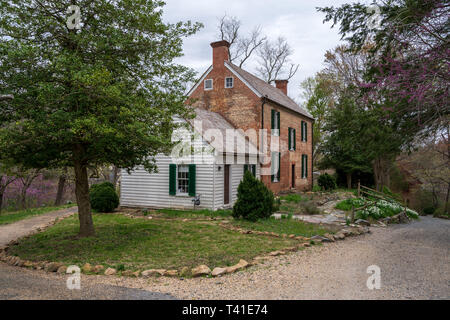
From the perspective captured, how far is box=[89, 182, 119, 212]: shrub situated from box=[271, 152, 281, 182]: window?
30.9 ft

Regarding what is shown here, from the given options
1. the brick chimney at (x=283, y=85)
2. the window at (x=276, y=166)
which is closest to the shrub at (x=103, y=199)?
the window at (x=276, y=166)

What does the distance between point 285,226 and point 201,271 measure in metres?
5.01

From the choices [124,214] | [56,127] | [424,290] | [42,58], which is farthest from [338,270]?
[124,214]

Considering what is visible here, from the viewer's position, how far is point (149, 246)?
7.91m

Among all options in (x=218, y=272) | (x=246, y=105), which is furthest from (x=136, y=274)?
(x=246, y=105)

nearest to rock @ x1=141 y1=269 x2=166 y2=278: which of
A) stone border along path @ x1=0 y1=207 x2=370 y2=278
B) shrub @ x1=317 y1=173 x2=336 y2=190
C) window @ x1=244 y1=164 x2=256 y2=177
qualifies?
stone border along path @ x1=0 y1=207 x2=370 y2=278

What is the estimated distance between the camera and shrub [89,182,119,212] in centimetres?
1339

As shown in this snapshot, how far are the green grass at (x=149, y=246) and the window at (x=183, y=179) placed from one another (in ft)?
10.3

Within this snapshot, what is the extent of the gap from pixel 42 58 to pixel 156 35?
2.87 m

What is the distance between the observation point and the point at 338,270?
5934mm

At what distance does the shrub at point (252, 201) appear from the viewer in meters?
10.8

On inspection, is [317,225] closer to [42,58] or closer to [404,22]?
[404,22]

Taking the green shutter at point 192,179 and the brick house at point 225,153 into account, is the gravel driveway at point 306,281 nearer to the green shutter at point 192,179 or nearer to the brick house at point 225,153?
the brick house at point 225,153

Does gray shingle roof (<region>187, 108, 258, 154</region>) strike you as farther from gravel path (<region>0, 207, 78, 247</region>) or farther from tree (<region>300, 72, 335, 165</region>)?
tree (<region>300, 72, 335, 165</region>)
